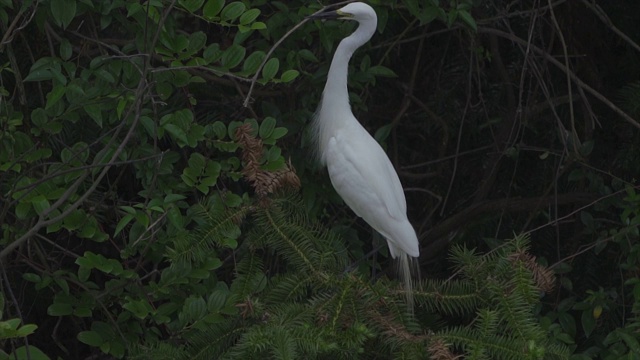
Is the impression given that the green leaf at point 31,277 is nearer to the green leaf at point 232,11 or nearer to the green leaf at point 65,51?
the green leaf at point 65,51

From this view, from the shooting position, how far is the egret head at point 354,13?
2.38 metres

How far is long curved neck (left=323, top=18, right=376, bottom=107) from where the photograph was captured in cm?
247

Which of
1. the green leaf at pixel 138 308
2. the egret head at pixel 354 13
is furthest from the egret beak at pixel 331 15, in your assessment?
the green leaf at pixel 138 308

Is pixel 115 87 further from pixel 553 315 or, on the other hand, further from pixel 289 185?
pixel 553 315

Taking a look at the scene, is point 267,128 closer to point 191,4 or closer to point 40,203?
point 191,4

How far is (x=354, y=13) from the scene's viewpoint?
2418 mm

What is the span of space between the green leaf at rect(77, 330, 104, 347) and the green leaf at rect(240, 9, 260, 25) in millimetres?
706

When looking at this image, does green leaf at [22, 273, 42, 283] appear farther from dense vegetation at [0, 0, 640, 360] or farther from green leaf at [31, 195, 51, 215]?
green leaf at [31, 195, 51, 215]

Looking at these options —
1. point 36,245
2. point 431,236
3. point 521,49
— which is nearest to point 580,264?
point 431,236


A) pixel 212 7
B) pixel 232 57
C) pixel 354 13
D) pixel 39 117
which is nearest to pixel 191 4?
pixel 212 7

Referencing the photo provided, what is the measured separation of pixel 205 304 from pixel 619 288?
4.80ft

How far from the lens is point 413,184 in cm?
349

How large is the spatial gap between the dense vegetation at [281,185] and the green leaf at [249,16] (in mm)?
15

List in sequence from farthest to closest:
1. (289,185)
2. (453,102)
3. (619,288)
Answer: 1. (453,102)
2. (619,288)
3. (289,185)
